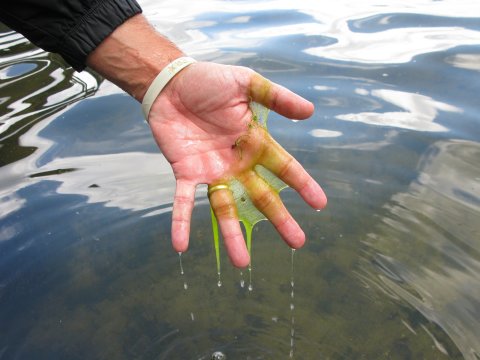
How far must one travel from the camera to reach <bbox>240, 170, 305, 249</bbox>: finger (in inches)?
64.2

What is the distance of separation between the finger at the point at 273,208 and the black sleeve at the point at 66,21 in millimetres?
790

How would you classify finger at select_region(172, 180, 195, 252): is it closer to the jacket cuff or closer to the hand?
the hand

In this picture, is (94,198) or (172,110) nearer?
(172,110)

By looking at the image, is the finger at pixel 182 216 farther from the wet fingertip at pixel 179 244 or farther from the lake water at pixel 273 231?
the lake water at pixel 273 231

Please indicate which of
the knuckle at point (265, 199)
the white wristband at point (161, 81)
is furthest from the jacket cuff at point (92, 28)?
the knuckle at point (265, 199)

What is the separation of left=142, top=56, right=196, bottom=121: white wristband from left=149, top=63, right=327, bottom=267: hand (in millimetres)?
20

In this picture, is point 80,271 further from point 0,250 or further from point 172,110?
point 172,110

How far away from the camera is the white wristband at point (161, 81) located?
178cm

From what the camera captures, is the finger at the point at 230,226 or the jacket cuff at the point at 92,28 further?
the jacket cuff at the point at 92,28

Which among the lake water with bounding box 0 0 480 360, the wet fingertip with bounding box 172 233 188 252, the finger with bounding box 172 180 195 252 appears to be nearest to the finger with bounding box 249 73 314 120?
the finger with bounding box 172 180 195 252

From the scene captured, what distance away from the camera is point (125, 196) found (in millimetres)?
2578

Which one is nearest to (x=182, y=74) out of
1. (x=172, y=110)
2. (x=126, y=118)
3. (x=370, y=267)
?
(x=172, y=110)

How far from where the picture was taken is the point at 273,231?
2.44 m

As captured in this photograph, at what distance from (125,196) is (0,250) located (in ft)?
2.18
